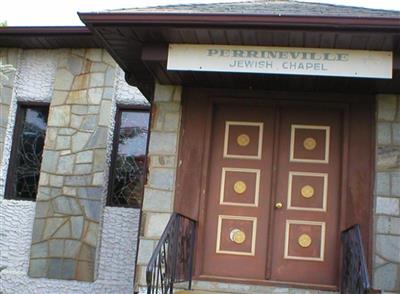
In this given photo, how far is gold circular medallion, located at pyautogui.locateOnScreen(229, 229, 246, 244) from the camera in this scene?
629 cm

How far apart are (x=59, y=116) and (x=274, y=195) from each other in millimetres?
4579

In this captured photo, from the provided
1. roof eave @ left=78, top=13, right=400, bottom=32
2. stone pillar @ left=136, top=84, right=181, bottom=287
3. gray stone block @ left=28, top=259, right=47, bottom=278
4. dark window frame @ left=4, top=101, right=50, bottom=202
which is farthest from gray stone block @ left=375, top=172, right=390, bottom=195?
dark window frame @ left=4, top=101, right=50, bottom=202

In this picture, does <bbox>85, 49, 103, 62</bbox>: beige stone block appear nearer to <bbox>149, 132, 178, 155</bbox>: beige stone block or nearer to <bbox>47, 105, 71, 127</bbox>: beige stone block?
<bbox>47, 105, 71, 127</bbox>: beige stone block

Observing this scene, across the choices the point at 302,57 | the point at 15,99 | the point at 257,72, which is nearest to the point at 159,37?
the point at 257,72

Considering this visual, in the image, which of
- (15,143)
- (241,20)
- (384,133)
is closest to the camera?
(241,20)

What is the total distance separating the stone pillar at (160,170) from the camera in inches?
245

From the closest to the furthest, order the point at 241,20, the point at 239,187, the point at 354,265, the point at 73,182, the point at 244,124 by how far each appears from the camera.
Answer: the point at 354,265 → the point at 241,20 → the point at 239,187 → the point at 244,124 → the point at 73,182

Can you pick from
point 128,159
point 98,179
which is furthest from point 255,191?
point 128,159

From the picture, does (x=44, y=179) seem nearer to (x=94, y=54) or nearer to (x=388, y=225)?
(x=94, y=54)

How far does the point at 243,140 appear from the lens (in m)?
6.50

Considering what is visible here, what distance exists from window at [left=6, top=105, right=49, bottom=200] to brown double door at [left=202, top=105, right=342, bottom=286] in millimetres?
4445

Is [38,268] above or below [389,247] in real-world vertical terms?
below

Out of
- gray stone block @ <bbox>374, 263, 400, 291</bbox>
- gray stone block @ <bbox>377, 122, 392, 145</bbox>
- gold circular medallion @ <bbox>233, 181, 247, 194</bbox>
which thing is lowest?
gray stone block @ <bbox>374, 263, 400, 291</bbox>

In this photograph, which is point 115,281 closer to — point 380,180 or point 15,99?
point 15,99
